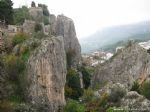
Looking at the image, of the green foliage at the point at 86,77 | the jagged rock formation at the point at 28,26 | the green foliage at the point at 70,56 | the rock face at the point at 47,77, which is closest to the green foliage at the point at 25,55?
the rock face at the point at 47,77

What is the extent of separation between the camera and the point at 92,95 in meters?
65.1

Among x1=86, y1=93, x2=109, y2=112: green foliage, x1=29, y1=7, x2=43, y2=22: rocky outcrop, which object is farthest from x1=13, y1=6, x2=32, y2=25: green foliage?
x1=86, y1=93, x2=109, y2=112: green foliage

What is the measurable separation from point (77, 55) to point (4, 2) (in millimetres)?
11972

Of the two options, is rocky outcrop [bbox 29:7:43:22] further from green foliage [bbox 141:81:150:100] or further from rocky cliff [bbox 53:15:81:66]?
green foliage [bbox 141:81:150:100]

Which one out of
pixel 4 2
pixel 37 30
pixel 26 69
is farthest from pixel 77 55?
pixel 26 69

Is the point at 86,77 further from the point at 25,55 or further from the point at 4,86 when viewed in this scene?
the point at 4,86

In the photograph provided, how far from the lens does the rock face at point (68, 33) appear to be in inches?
2913

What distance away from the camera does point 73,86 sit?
218 ft

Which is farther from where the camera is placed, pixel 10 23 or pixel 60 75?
pixel 10 23

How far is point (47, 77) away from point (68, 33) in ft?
58.2

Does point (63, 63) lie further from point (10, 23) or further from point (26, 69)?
point (10, 23)

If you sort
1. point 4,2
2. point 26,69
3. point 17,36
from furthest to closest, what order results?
point 4,2, point 17,36, point 26,69

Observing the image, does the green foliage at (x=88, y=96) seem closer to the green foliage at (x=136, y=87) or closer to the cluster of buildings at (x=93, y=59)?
the green foliage at (x=136, y=87)

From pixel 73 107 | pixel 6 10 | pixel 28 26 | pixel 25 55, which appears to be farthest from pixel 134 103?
pixel 6 10
